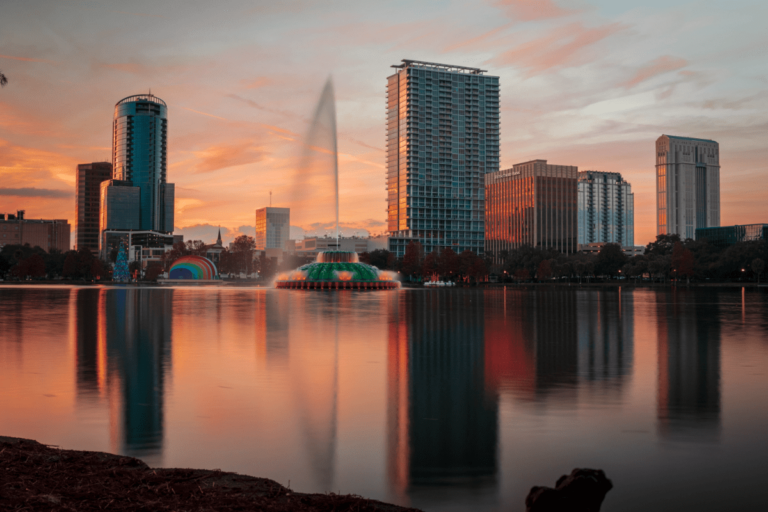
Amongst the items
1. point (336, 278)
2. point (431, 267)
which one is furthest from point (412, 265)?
point (336, 278)

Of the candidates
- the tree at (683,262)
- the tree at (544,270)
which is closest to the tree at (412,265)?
the tree at (544,270)

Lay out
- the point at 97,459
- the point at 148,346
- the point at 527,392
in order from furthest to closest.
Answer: the point at 148,346, the point at 527,392, the point at 97,459

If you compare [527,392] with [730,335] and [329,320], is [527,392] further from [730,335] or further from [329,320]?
[329,320]

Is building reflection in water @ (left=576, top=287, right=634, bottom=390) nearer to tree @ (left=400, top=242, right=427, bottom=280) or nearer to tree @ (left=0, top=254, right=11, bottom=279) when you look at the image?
tree @ (left=400, top=242, right=427, bottom=280)

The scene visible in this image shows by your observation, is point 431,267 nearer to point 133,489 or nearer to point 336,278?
point 336,278

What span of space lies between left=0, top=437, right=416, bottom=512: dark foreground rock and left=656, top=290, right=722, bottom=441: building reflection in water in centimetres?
646

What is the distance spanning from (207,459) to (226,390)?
524 centimetres

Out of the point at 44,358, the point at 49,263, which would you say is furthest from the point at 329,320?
the point at 49,263

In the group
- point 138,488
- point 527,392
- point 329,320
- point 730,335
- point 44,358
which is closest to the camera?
point 138,488

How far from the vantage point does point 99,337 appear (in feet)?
77.2

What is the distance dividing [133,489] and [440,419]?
5.73 meters

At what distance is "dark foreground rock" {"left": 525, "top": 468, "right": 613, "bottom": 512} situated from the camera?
4930 millimetres

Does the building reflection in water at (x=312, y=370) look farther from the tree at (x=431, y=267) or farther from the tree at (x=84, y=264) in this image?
the tree at (x=84, y=264)

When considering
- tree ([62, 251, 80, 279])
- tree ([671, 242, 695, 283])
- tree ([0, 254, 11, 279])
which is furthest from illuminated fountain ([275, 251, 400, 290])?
tree ([0, 254, 11, 279])
